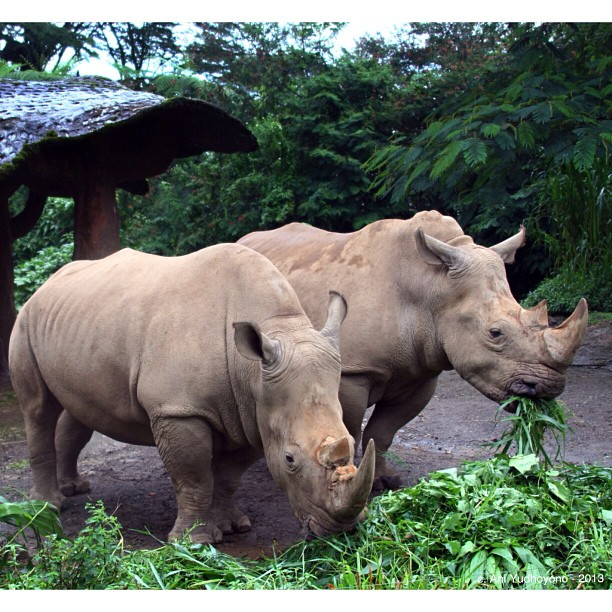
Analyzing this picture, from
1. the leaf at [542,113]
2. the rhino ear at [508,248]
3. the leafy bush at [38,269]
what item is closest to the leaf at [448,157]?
the leaf at [542,113]

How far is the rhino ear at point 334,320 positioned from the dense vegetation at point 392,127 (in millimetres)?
2372

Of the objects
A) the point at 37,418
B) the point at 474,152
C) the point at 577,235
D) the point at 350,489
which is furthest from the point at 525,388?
the point at 577,235

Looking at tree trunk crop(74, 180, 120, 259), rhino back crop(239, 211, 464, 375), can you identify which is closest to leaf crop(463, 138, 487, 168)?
rhino back crop(239, 211, 464, 375)

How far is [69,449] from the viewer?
6.14 metres

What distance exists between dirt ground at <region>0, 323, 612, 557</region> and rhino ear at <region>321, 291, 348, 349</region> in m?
1.11

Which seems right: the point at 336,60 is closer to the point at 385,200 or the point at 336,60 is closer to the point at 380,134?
the point at 380,134

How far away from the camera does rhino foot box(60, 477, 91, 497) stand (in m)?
6.07

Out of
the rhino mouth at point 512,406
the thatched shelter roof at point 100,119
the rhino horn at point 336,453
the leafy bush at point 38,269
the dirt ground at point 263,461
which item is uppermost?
the thatched shelter roof at point 100,119

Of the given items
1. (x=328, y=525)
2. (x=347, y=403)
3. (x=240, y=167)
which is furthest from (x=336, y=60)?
(x=328, y=525)

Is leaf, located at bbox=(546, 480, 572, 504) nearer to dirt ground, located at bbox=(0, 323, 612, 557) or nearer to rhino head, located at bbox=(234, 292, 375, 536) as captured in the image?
dirt ground, located at bbox=(0, 323, 612, 557)

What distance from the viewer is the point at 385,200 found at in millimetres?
9469

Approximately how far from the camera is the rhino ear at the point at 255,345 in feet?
13.9

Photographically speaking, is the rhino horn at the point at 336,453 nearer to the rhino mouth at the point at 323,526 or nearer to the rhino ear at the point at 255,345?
the rhino mouth at the point at 323,526

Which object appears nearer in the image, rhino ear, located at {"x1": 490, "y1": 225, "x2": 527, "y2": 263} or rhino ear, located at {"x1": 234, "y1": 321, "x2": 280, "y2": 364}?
rhino ear, located at {"x1": 234, "y1": 321, "x2": 280, "y2": 364}
